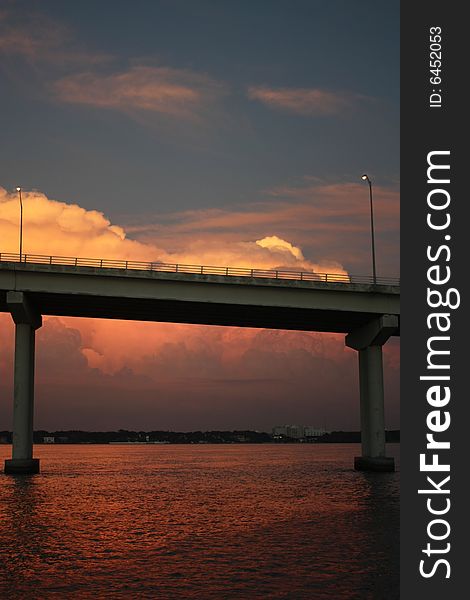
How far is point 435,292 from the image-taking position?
17.8 meters

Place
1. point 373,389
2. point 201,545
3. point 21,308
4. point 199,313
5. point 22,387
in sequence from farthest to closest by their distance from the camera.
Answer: point 199,313
point 373,389
point 21,308
point 22,387
point 201,545

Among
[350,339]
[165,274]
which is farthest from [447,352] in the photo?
[350,339]

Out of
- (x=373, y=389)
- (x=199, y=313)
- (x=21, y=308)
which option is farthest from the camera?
(x=199, y=313)

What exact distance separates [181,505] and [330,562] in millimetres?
22938

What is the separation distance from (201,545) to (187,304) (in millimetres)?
37644

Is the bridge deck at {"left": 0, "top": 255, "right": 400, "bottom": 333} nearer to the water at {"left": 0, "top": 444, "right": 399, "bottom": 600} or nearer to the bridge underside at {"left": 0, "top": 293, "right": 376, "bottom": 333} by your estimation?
the bridge underside at {"left": 0, "top": 293, "right": 376, "bottom": 333}

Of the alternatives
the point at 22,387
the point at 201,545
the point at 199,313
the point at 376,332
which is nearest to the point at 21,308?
the point at 22,387

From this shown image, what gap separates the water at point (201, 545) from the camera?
23.2 meters

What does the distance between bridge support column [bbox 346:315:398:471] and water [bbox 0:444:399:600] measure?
49.3ft

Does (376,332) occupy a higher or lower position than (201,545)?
higher

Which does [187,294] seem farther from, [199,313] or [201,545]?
[201,545]

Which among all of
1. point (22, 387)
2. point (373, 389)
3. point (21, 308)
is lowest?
point (373, 389)

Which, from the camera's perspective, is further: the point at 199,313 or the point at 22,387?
the point at 199,313

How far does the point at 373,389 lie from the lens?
7150 cm
